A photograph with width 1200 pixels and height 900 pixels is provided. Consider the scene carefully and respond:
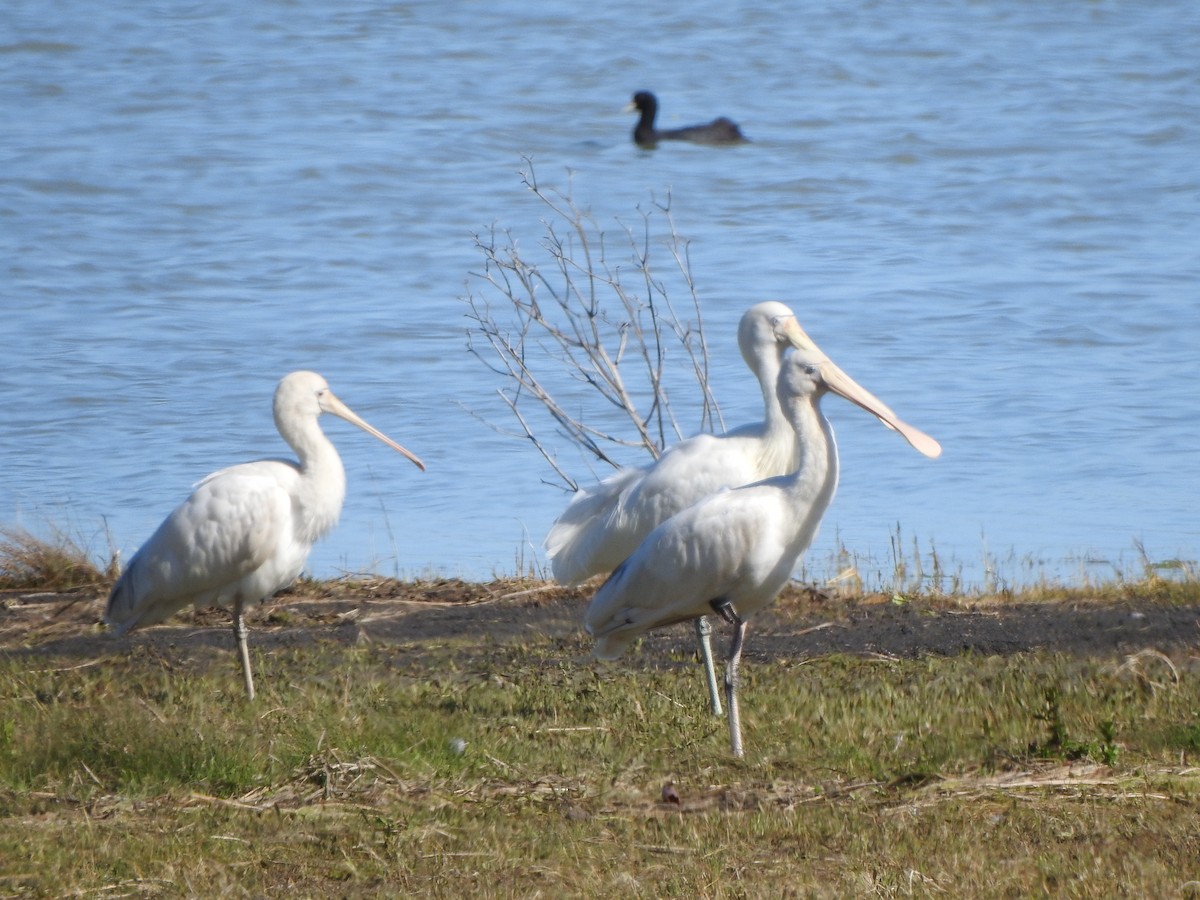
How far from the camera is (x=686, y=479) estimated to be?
7.56 metres

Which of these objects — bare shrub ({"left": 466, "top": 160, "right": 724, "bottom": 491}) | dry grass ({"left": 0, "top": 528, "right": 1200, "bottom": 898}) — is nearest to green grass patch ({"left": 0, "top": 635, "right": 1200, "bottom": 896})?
dry grass ({"left": 0, "top": 528, "right": 1200, "bottom": 898})

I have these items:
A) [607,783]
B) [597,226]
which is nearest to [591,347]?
[597,226]

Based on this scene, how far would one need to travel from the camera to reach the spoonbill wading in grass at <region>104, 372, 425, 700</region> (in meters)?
7.60

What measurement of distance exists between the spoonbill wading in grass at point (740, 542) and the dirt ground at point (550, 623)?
1.37m

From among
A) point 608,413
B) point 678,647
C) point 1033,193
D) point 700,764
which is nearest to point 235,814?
point 700,764

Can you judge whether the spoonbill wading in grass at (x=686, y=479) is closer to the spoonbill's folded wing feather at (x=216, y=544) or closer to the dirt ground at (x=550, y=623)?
the dirt ground at (x=550, y=623)

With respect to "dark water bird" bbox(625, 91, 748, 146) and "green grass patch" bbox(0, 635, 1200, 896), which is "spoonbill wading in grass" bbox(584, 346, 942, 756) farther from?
"dark water bird" bbox(625, 91, 748, 146)

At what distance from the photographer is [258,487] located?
7641 mm

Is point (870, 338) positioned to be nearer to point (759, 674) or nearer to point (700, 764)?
point (759, 674)

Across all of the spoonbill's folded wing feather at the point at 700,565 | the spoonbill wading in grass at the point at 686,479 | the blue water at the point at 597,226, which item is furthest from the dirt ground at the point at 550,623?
the spoonbill's folded wing feather at the point at 700,565

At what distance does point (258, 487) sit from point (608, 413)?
710 centimetres

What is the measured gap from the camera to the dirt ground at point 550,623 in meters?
7.91

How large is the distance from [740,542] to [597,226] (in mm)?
4950

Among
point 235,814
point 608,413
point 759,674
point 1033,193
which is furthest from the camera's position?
point 1033,193
